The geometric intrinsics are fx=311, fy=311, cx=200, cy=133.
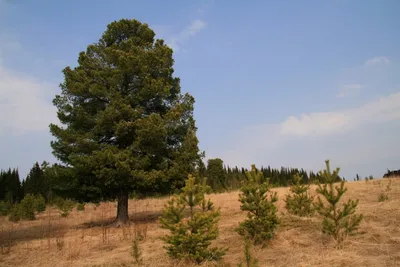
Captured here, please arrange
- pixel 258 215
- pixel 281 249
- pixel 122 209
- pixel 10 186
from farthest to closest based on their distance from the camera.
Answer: pixel 10 186, pixel 122 209, pixel 258 215, pixel 281 249

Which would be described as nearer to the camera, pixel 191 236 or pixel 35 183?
pixel 191 236

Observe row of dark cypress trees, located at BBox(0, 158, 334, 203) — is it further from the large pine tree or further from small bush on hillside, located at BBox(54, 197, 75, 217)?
the large pine tree

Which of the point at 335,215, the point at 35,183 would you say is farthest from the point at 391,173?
the point at 35,183

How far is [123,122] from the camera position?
14852 millimetres

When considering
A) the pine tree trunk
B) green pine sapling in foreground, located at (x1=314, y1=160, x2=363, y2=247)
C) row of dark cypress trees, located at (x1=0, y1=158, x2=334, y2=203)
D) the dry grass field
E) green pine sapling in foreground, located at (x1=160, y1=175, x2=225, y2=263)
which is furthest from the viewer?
row of dark cypress trees, located at (x1=0, y1=158, x2=334, y2=203)

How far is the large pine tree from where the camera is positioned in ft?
47.8

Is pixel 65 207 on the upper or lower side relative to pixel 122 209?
lower

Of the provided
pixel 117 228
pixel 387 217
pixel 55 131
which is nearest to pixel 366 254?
pixel 387 217

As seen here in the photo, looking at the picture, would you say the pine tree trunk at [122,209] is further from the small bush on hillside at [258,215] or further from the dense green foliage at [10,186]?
the dense green foliage at [10,186]

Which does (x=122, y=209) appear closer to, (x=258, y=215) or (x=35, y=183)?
(x=258, y=215)

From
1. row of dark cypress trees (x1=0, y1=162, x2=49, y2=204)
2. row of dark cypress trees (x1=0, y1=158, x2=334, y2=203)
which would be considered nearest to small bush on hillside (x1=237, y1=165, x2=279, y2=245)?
row of dark cypress trees (x1=0, y1=158, x2=334, y2=203)

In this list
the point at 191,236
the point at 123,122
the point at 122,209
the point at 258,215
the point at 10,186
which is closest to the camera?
the point at 191,236

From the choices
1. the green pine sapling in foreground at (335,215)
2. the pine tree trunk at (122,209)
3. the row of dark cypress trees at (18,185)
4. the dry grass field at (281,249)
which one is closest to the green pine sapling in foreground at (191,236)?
the dry grass field at (281,249)

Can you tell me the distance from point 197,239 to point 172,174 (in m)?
7.92
